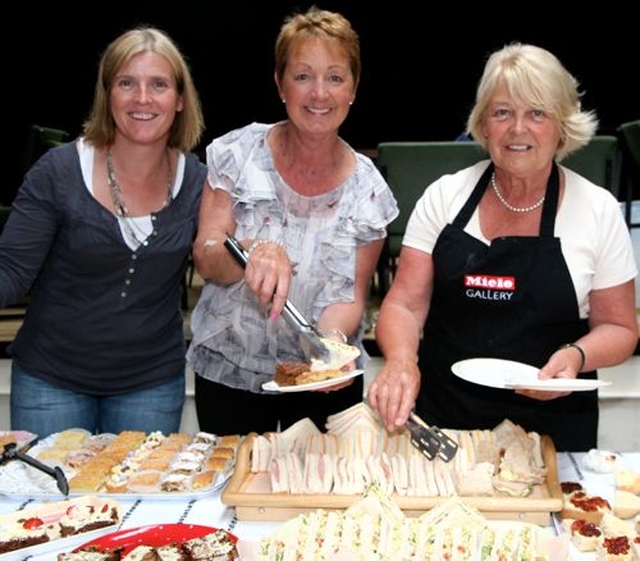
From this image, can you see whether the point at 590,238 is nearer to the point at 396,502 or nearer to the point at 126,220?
the point at 396,502

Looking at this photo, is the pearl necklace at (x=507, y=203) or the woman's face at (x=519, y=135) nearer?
the woman's face at (x=519, y=135)

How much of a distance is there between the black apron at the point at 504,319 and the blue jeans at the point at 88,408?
78cm

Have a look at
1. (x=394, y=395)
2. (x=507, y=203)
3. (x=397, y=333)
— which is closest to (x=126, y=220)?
(x=397, y=333)

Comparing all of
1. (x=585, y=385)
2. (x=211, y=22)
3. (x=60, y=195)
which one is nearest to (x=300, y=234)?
(x=60, y=195)

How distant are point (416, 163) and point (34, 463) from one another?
356 cm

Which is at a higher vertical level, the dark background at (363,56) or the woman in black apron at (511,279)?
the dark background at (363,56)

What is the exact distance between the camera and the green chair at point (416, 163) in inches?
199

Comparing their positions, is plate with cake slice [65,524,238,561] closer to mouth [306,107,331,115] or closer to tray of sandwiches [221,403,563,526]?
tray of sandwiches [221,403,563,526]

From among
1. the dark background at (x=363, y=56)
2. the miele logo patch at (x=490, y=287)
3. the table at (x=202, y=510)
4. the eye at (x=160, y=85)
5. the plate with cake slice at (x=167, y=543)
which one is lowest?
the table at (x=202, y=510)

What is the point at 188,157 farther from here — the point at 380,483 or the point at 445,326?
the point at 380,483

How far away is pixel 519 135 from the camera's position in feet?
6.79

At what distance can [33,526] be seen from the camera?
1.72m

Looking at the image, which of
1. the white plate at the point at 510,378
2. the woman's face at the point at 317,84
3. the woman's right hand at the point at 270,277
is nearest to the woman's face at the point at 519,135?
the woman's face at the point at 317,84

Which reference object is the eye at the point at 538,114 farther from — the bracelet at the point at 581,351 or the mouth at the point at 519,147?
the bracelet at the point at 581,351
